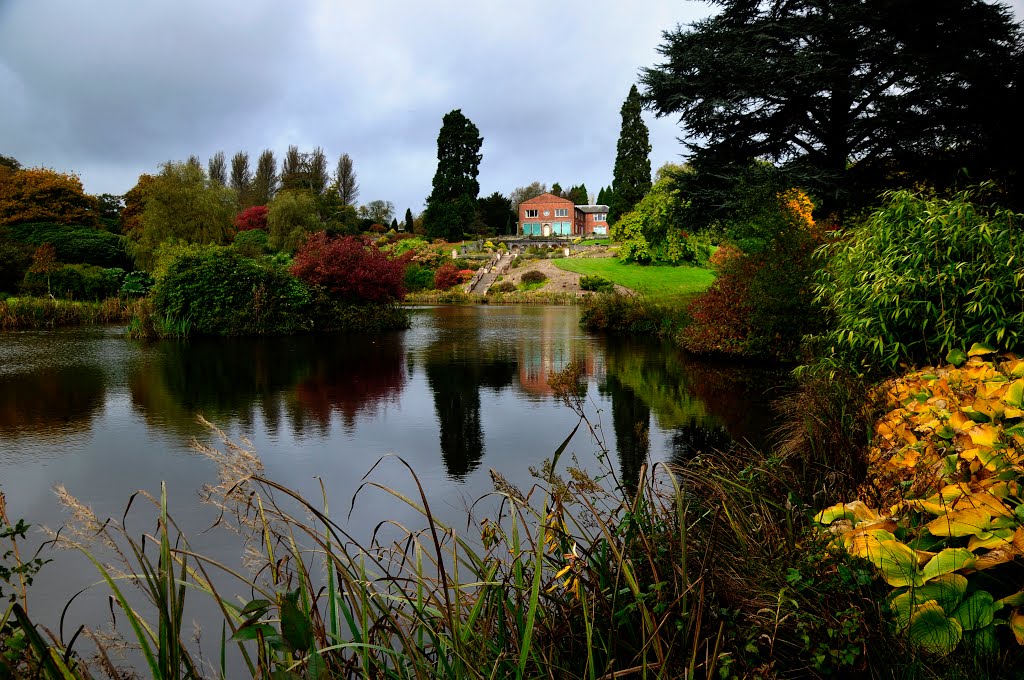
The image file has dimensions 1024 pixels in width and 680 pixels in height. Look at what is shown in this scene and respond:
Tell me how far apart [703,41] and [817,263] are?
6.59m

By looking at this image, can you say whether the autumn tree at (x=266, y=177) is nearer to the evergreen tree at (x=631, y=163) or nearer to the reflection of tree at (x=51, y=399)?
the evergreen tree at (x=631, y=163)

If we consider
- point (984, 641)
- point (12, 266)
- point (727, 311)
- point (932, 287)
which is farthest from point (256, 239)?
point (984, 641)

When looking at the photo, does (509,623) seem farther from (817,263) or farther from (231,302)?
(231,302)

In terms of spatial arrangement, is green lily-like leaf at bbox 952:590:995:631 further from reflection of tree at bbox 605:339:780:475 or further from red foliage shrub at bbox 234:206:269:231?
red foliage shrub at bbox 234:206:269:231

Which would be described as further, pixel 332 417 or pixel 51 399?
pixel 51 399

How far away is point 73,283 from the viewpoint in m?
24.6

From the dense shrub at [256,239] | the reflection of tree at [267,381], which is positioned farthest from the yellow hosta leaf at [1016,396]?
the dense shrub at [256,239]

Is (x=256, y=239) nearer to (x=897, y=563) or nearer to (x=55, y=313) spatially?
(x=55, y=313)

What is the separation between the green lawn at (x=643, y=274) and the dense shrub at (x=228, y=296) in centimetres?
2160

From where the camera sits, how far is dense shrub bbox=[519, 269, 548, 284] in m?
40.1

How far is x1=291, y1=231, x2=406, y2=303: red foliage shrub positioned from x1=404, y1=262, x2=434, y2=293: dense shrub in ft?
72.2

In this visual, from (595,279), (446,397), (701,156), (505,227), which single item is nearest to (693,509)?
(446,397)

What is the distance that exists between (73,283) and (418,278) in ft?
67.0

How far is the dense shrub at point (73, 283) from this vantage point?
23.7 meters
